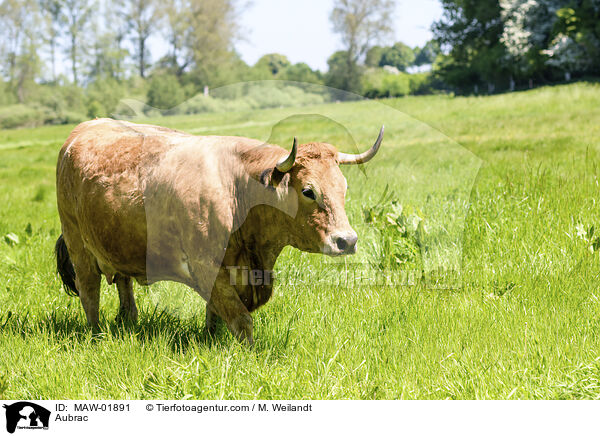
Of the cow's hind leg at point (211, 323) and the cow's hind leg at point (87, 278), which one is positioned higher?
the cow's hind leg at point (87, 278)

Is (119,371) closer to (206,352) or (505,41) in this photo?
(206,352)

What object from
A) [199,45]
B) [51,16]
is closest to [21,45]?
[51,16]

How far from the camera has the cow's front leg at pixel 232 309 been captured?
3.85 meters

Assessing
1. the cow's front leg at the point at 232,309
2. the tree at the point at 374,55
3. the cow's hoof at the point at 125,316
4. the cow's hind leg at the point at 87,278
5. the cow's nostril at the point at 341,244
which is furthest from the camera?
the tree at the point at 374,55

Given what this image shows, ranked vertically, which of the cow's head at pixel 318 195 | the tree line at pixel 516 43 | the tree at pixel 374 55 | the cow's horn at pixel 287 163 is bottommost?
the cow's head at pixel 318 195

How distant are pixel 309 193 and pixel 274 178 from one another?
26 cm

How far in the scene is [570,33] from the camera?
104ft

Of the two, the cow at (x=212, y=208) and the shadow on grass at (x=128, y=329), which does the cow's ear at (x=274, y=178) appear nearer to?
the cow at (x=212, y=208)

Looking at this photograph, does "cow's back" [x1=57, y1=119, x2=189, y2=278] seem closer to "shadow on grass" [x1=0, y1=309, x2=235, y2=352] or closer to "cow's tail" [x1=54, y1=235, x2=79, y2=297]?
"shadow on grass" [x1=0, y1=309, x2=235, y2=352]

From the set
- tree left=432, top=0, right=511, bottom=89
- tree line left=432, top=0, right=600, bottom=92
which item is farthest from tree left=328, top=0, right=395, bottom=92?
tree left=432, top=0, right=511, bottom=89

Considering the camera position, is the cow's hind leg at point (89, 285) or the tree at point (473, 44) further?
the tree at point (473, 44)
